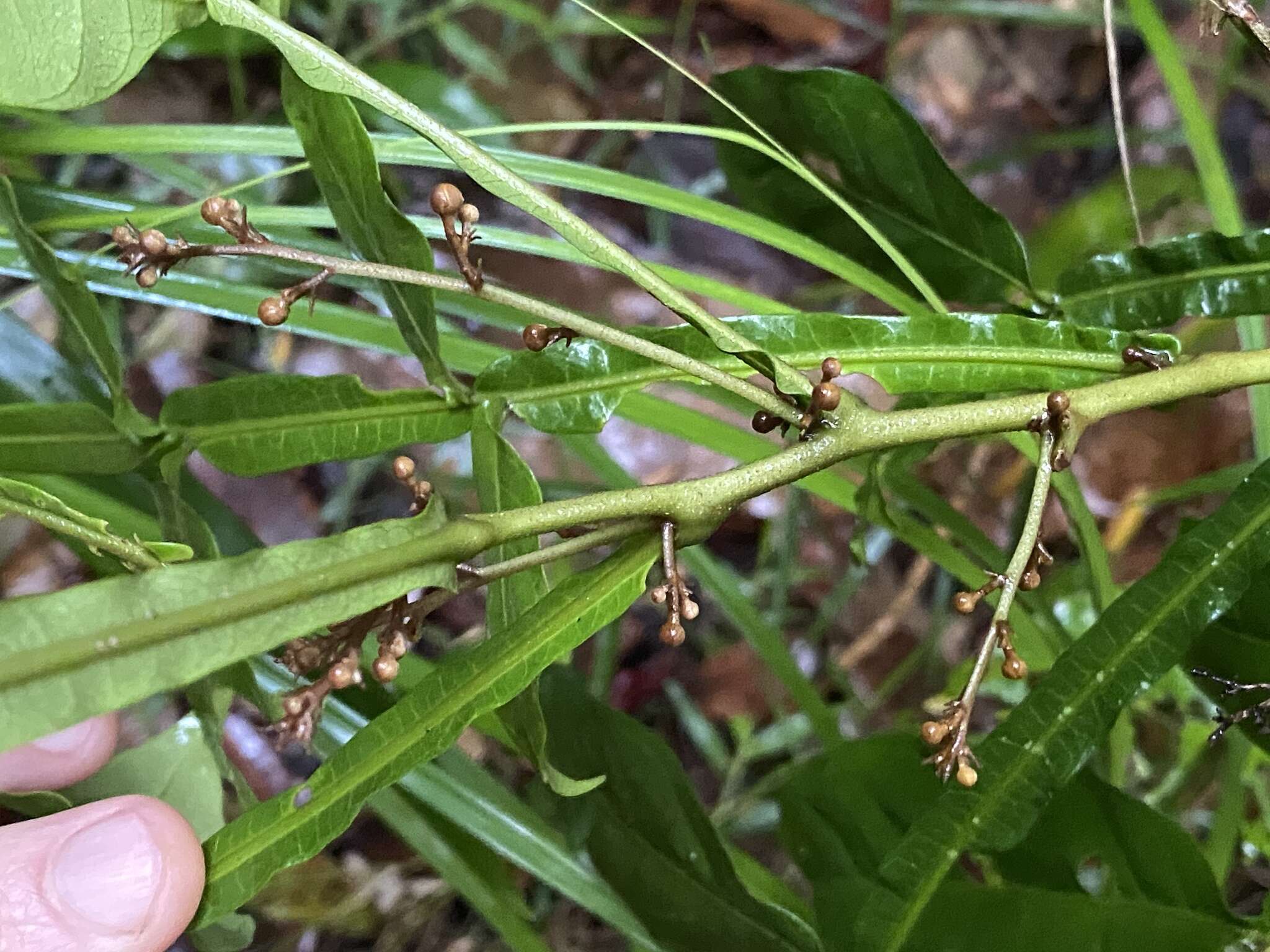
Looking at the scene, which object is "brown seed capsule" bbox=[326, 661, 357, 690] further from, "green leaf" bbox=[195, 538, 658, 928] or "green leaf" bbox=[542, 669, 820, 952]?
"green leaf" bbox=[542, 669, 820, 952]

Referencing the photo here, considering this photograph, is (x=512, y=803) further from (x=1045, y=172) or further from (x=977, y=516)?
(x=1045, y=172)

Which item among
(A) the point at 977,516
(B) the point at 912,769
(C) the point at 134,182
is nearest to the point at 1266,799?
(B) the point at 912,769

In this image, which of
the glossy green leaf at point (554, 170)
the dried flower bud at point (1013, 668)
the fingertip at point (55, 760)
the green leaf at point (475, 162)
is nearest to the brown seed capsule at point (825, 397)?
the green leaf at point (475, 162)

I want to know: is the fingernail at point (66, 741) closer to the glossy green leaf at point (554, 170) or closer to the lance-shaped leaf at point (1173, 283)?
the glossy green leaf at point (554, 170)

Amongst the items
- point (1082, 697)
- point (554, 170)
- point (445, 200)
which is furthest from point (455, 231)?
point (1082, 697)

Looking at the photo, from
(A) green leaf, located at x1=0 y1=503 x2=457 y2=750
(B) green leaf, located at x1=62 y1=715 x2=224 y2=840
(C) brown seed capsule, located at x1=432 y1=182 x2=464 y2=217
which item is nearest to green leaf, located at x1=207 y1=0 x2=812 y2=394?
(C) brown seed capsule, located at x1=432 y1=182 x2=464 y2=217

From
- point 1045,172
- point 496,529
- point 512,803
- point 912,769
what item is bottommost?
point 512,803
